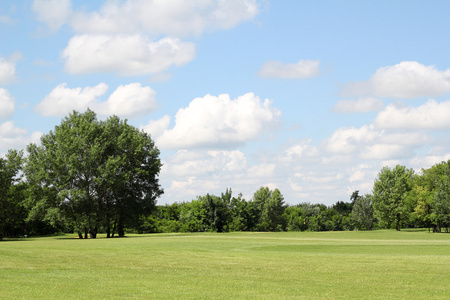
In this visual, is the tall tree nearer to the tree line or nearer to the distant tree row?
the distant tree row

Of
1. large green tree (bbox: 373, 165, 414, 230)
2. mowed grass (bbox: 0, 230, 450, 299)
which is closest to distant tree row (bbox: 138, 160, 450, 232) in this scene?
large green tree (bbox: 373, 165, 414, 230)

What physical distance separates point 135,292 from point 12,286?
17.1 ft

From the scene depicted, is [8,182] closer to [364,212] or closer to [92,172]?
[92,172]

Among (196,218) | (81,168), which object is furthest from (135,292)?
(196,218)

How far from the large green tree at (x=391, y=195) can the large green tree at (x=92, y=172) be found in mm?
59966

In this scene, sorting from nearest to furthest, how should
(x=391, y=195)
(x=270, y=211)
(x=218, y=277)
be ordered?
1. (x=218, y=277)
2. (x=391, y=195)
3. (x=270, y=211)

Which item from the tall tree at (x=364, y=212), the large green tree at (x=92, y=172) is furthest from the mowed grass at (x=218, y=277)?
the tall tree at (x=364, y=212)

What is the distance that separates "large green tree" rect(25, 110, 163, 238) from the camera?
7612cm

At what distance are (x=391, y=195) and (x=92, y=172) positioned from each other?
72.6 metres

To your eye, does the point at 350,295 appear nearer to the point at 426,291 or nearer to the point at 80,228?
the point at 426,291

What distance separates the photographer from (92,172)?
7769 centimetres

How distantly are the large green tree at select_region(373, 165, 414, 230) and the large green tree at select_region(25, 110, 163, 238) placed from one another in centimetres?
5997

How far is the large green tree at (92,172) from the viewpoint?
76125 mm

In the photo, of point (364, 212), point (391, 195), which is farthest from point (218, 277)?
point (364, 212)
